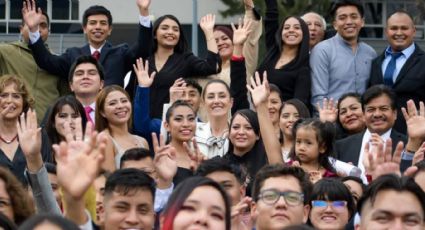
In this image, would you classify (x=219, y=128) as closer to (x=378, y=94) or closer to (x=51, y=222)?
(x=378, y=94)

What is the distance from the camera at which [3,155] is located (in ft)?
32.6

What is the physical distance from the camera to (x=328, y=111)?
11047 mm

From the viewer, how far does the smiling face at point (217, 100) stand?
1093 centimetres

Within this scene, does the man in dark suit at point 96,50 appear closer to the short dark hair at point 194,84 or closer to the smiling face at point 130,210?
the short dark hair at point 194,84

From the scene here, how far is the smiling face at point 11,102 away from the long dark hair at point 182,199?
4.36 m

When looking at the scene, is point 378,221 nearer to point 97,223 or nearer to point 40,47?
point 97,223

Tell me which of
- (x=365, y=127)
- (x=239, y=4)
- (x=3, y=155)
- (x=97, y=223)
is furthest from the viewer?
(x=239, y=4)

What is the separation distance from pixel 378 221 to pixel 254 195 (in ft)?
4.93

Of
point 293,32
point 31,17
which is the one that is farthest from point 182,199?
point 31,17

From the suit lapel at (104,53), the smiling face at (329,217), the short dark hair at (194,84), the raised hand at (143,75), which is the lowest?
the smiling face at (329,217)

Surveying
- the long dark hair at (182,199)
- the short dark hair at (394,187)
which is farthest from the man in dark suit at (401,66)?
the long dark hair at (182,199)

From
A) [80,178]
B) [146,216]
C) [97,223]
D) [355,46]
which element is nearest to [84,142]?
[80,178]

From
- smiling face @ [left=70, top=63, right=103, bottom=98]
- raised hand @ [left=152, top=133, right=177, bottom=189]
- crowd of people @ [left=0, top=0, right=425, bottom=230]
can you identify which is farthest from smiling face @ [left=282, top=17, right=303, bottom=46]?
raised hand @ [left=152, top=133, right=177, bottom=189]

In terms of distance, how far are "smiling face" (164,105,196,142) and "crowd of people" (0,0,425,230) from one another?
0.04 feet
